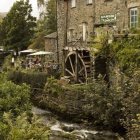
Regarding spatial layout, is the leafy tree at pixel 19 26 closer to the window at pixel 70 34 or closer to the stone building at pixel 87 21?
the stone building at pixel 87 21

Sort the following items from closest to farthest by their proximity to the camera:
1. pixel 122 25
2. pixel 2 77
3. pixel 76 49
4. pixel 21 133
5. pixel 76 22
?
1. pixel 21 133
2. pixel 2 77
3. pixel 122 25
4. pixel 76 49
5. pixel 76 22

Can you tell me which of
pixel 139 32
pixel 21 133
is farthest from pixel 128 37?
pixel 21 133

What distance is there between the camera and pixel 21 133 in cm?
1155

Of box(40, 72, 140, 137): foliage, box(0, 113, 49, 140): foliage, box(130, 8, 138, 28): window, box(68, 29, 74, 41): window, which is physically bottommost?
box(40, 72, 140, 137): foliage

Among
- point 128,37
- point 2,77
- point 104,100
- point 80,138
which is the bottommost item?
point 80,138

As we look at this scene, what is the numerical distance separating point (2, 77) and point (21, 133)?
7809 millimetres

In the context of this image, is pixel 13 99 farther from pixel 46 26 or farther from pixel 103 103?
pixel 46 26

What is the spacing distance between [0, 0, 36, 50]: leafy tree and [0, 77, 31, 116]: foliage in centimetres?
3414

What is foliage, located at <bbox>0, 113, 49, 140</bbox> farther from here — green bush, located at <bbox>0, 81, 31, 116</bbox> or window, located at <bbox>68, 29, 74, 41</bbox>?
window, located at <bbox>68, 29, 74, 41</bbox>

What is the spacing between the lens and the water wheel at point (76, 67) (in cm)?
3237

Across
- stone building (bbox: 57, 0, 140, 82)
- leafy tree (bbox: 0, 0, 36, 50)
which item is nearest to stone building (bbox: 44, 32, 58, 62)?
stone building (bbox: 57, 0, 140, 82)

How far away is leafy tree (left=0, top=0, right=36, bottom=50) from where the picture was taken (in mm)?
51344

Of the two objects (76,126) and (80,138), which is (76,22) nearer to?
(76,126)

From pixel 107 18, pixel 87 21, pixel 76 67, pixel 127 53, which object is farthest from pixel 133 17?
pixel 76 67
